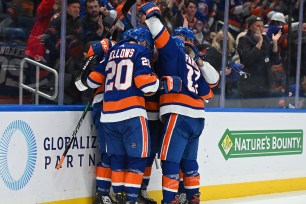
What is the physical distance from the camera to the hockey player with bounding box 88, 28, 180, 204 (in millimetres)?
4496

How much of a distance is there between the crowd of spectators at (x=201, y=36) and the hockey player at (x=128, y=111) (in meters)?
0.34

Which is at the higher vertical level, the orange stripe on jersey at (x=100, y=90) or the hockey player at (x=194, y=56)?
the hockey player at (x=194, y=56)

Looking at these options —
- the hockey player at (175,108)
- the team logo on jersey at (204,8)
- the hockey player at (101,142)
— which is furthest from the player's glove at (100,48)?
the team logo on jersey at (204,8)

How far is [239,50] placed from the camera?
19.4ft

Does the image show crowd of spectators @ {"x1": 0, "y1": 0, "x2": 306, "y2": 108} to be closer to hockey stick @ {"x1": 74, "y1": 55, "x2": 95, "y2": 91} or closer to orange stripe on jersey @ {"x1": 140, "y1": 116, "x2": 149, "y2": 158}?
hockey stick @ {"x1": 74, "y1": 55, "x2": 95, "y2": 91}

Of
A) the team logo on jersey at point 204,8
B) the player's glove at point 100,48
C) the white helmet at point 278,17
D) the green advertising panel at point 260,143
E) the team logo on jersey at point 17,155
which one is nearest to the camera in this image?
the team logo on jersey at point 17,155

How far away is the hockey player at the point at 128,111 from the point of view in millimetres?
4496

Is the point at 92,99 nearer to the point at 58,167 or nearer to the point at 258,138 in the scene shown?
the point at 58,167

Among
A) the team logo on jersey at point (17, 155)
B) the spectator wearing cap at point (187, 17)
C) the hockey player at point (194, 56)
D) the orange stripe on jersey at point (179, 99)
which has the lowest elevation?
the team logo on jersey at point (17, 155)

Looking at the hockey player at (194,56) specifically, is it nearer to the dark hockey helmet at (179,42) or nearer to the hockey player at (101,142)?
the dark hockey helmet at (179,42)

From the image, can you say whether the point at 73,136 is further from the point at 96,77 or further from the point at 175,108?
the point at 175,108

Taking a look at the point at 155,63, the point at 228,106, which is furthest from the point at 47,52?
the point at 228,106

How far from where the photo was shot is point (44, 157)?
4484 millimetres

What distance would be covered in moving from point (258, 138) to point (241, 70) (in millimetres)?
611
